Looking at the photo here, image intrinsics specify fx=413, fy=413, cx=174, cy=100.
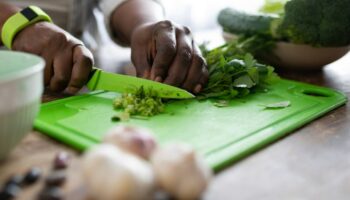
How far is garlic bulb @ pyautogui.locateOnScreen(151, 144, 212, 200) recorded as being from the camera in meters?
0.43

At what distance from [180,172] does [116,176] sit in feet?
0.23

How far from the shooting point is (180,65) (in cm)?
88

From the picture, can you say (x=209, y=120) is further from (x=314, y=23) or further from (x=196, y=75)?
(x=314, y=23)

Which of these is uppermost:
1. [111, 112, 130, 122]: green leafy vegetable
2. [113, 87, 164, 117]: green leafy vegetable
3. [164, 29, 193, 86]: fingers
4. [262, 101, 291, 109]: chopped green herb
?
[164, 29, 193, 86]: fingers

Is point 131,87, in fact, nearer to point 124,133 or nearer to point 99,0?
point 124,133

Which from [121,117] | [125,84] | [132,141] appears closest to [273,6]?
[125,84]

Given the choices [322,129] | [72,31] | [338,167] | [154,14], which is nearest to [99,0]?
[72,31]

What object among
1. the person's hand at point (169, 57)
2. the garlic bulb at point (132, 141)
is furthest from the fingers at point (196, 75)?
the garlic bulb at point (132, 141)

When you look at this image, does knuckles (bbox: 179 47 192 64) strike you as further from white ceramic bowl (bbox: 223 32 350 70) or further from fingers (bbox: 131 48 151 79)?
white ceramic bowl (bbox: 223 32 350 70)

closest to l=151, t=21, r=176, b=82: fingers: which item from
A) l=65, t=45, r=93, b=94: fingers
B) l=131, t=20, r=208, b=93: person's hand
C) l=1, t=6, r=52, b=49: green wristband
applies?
l=131, t=20, r=208, b=93: person's hand

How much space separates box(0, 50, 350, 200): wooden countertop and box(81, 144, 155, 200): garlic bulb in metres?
0.07

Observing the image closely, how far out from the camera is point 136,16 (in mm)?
1253

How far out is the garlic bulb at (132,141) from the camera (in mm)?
461

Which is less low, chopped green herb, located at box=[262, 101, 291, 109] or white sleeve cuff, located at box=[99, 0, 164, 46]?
white sleeve cuff, located at box=[99, 0, 164, 46]
